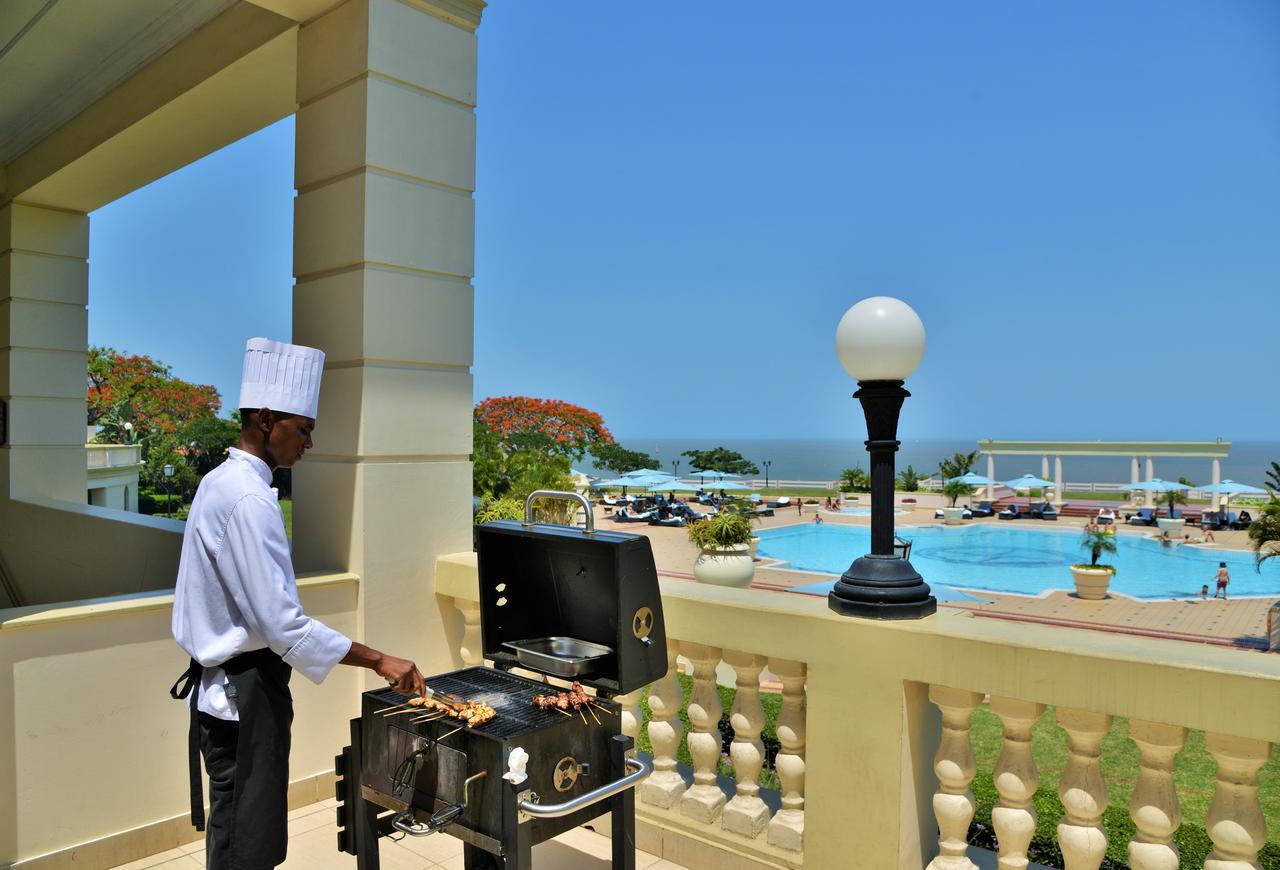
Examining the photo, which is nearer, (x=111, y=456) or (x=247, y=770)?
(x=247, y=770)

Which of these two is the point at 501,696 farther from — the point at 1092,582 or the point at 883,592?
the point at 1092,582

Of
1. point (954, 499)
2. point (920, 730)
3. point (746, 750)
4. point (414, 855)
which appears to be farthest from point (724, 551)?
point (954, 499)

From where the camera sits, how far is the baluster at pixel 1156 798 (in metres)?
2.07

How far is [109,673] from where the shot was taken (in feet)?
10.4

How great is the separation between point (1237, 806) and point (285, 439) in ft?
8.38

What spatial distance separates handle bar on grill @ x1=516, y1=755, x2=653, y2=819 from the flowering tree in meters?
45.3

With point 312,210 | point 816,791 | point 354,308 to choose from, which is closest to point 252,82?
point 312,210

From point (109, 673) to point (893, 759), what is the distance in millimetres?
2852

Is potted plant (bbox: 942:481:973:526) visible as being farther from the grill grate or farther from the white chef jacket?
the white chef jacket

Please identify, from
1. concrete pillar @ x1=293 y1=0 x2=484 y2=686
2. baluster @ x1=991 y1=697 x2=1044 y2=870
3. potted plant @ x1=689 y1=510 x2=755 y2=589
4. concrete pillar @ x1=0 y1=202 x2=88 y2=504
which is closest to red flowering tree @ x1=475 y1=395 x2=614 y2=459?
Answer: potted plant @ x1=689 y1=510 x2=755 y2=589

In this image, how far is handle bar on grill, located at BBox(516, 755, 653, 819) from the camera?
6.63ft

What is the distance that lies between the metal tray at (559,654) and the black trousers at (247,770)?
0.71 meters

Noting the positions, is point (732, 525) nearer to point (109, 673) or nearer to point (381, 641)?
point (381, 641)

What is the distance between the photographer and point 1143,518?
119 ft
